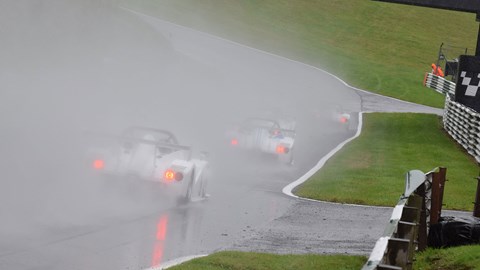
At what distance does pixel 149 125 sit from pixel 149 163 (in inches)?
749

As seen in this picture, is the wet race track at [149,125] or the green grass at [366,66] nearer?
the green grass at [366,66]

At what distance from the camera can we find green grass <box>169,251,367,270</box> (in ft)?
33.1

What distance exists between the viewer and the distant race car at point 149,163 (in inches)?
590

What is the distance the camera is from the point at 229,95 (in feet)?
155

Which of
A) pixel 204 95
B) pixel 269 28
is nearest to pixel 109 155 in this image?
pixel 204 95

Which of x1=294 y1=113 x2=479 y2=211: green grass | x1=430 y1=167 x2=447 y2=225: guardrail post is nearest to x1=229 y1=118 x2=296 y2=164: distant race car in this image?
x1=294 y1=113 x2=479 y2=211: green grass

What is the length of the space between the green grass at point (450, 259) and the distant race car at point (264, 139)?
13.4 meters

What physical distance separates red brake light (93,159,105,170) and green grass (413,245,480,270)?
569 cm

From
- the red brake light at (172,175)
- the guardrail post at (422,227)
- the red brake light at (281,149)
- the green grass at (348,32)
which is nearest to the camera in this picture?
the guardrail post at (422,227)

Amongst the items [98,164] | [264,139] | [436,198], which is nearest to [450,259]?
[436,198]

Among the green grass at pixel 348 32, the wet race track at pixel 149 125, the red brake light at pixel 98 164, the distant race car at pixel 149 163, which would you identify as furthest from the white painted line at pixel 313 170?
the green grass at pixel 348 32

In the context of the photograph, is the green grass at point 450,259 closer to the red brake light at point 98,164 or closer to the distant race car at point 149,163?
the distant race car at point 149,163

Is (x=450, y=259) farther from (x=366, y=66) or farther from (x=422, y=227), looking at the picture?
(x=366, y=66)

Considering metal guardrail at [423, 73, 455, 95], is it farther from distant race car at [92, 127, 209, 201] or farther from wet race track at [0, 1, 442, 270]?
distant race car at [92, 127, 209, 201]
